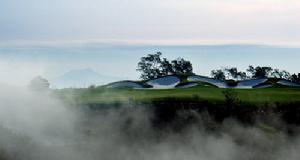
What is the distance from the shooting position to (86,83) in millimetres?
28750

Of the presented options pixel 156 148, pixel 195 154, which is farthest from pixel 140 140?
pixel 195 154

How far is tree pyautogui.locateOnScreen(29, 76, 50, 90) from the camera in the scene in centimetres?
2426

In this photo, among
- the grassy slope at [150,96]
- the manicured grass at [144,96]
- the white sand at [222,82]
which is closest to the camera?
the manicured grass at [144,96]

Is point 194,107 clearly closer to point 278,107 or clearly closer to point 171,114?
point 171,114

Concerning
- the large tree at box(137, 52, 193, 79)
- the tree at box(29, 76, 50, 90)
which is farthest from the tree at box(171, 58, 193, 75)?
the tree at box(29, 76, 50, 90)

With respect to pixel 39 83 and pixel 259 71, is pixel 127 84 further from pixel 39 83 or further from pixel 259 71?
pixel 259 71

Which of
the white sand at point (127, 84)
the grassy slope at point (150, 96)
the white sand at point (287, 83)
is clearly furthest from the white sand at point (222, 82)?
the grassy slope at point (150, 96)

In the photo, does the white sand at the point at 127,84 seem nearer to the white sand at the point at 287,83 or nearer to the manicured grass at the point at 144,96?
the manicured grass at the point at 144,96

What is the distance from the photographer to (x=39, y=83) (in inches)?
972

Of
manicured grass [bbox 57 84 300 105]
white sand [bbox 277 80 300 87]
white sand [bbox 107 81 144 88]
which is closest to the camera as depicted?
manicured grass [bbox 57 84 300 105]

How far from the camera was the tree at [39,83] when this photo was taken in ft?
79.6

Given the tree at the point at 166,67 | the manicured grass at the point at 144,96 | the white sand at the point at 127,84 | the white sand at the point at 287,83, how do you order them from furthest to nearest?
1. the tree at the point at 166,67
2. the white sand at the point at 287,83
3. the white sand at the point at 127,84
4. the manicured grass at the point at 144,96

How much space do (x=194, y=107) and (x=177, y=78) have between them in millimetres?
15109

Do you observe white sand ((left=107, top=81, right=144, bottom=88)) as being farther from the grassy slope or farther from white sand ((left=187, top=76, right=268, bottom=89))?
the grassy slope
